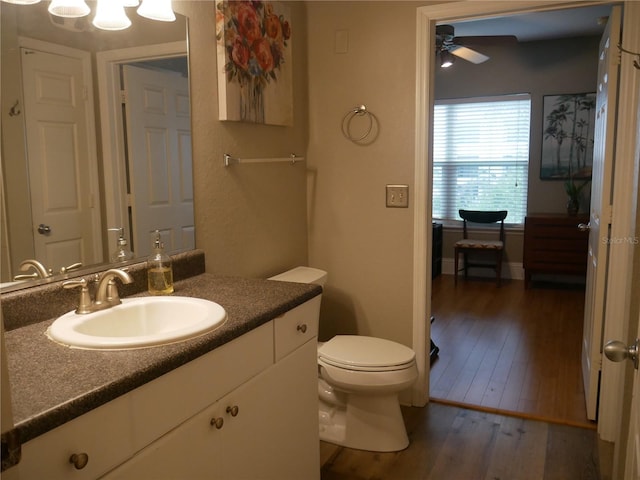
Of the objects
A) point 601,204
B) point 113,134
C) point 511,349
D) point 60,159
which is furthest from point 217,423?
point 511,349

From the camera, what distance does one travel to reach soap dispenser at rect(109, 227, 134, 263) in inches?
69.9

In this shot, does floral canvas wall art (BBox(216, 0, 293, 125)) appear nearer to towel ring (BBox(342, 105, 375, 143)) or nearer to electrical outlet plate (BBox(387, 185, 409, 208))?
towel ring (BBox(342, 105, 375, 143))

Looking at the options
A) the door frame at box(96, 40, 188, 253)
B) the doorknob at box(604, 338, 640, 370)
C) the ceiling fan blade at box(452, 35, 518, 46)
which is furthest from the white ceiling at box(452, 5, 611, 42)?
the doorknob at box(604, 338, 640, 370)

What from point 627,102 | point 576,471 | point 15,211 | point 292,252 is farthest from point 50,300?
point 627,102

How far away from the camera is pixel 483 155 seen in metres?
5.89

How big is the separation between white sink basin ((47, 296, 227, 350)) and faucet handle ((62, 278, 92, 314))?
2cm

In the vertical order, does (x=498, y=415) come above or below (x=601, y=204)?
below

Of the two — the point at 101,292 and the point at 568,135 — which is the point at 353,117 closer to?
the point at 101,292

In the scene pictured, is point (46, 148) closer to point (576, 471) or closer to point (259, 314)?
point (259, 314)

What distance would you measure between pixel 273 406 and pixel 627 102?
192cm

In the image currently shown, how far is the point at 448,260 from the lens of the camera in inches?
242

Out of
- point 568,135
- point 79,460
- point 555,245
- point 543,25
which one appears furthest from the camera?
point 568,135

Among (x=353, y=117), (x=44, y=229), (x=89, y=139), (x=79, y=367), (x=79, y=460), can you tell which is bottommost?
(x=79, y=460)

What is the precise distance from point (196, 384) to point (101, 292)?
1.51ft
